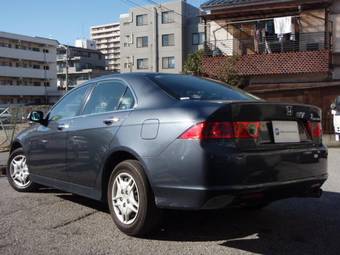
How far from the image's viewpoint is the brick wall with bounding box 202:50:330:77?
2519 centimetres

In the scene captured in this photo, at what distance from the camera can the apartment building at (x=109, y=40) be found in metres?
144

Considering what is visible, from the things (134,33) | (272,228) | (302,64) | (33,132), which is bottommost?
(272,228)

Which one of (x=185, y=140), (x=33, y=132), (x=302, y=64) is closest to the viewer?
(x=185, y=140)

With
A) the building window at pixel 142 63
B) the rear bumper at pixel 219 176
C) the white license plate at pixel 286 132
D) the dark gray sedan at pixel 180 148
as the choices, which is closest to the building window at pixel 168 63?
the building window at pixel 142 63

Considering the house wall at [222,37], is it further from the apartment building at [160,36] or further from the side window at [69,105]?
the apartment building at [160,36]

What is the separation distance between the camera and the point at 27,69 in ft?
271

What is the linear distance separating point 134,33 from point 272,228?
2588 inches

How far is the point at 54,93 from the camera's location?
87750 mm

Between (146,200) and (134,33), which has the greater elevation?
(134,33)

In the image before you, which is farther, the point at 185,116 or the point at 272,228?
the point at 272,228

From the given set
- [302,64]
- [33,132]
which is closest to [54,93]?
[302,64]

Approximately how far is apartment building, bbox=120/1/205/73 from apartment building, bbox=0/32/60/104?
67.0ft

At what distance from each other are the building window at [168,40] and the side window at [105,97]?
2446 inches

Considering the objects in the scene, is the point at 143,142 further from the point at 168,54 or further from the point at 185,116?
the point at 168,54
